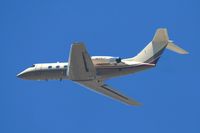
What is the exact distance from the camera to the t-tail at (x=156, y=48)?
62.4m

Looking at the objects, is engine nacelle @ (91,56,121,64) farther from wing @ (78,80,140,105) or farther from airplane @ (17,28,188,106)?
wing @ (78,80,140,105)

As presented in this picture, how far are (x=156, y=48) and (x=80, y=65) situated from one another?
8.30 m

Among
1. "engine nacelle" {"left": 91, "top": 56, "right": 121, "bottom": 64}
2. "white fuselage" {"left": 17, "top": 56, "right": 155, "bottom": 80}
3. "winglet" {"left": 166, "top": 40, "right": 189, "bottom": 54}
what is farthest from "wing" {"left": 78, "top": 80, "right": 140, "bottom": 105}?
"winglet" {"left": 166, "top": 40, "right": 189, "bottom": 54}

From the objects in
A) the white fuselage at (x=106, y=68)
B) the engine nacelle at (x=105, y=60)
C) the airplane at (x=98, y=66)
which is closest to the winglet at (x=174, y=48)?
the airplane at (x=98, y=66)

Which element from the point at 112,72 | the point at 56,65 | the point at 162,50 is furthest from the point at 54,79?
the point at 162,50

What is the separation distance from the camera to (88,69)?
59.3 m

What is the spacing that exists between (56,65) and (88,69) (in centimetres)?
422

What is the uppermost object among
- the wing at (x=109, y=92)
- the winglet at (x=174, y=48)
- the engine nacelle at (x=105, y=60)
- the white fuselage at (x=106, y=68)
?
the winglet at (x=174, y=48)

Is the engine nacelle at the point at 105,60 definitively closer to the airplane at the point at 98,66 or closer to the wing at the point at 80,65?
the airplane at the point at 98,66

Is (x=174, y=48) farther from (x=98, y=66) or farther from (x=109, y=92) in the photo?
(x=109, y=92)

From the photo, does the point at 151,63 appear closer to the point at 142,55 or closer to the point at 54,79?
the point at 142,55

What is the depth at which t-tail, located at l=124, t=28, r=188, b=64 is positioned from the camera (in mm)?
62394

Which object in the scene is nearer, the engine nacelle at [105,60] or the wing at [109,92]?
the engine nacelle at [105,60]

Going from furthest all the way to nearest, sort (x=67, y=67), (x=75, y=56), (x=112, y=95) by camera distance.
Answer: (x=112, y=95) < (x=67, y=67) < (x=75, y=56)
